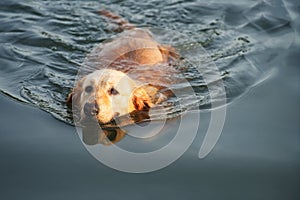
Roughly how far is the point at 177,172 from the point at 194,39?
274cm

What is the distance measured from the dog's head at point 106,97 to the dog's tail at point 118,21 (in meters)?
1.64

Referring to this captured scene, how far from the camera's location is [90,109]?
4246 millimetres

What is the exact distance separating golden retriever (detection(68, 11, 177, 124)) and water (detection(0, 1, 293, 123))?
219mm

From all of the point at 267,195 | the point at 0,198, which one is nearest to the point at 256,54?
the point at 267,195

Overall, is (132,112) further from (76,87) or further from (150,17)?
(150,17)

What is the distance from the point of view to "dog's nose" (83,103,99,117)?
425cm

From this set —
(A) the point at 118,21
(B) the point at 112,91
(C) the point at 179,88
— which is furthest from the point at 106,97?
(A) the point at 118,21

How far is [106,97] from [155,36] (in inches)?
79.0

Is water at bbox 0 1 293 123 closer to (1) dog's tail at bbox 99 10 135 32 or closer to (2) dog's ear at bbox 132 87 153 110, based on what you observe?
(1) dog's tail at bbox 99 10 135 32

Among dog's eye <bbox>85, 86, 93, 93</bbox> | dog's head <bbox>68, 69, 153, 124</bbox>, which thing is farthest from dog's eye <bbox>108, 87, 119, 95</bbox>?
dog's eye <bbox>85, 86, 93, 93</bbox>

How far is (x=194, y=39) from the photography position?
20.1ft

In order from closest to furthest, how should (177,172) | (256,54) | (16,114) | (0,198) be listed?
(0,198) < (177,172) < (16,114) < (256,54)

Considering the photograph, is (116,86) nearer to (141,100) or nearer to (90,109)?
(141,100)

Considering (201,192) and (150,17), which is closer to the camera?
(201,192)
